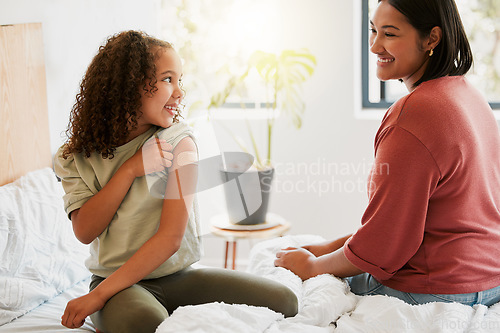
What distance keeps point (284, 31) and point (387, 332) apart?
1.83 m

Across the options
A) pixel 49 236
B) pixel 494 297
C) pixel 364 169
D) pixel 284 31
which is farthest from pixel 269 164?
pixel 494 297

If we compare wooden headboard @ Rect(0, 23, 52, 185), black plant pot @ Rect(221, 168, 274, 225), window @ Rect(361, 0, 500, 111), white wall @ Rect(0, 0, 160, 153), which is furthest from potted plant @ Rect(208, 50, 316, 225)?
wooden headboard @ Rect(0, 23, 52, 185)

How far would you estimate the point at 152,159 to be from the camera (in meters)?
1.17

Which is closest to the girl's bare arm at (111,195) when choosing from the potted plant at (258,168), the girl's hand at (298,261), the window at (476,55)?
the girl's hand at (298,261)

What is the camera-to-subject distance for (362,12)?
102 inches

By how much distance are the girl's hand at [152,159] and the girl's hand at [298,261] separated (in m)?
0.42

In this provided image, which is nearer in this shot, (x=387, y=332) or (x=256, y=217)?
(x=387, y=332)

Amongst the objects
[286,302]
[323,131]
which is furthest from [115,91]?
[323,131]

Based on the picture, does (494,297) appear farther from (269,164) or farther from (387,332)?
(269,164)

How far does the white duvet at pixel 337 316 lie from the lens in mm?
973

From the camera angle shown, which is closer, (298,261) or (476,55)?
(298,261)

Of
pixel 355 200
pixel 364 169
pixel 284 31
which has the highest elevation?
pixel 284 31

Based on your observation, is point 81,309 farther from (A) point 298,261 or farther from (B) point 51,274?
(A) point 298,261

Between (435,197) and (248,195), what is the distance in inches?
47.8
